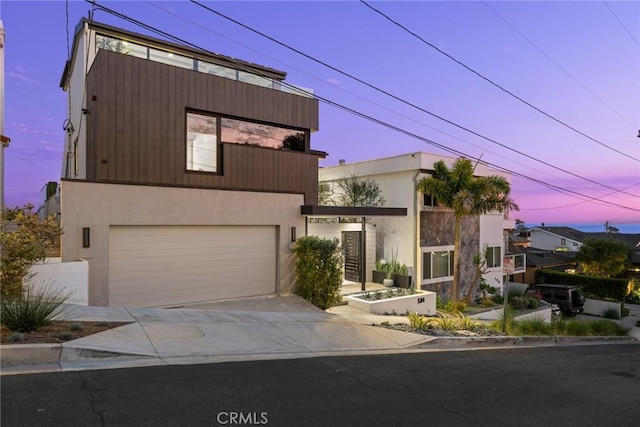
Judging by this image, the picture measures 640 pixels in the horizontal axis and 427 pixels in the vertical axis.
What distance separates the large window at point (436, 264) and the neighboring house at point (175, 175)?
25.7 feet

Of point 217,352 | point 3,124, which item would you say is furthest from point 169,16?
point 217,352

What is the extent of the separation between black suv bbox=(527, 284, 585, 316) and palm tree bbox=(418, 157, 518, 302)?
903cm

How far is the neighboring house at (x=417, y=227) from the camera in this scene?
1900 cm

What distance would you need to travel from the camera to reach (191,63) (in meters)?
13.0

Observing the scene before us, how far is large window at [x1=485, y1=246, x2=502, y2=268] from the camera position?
23.4 m

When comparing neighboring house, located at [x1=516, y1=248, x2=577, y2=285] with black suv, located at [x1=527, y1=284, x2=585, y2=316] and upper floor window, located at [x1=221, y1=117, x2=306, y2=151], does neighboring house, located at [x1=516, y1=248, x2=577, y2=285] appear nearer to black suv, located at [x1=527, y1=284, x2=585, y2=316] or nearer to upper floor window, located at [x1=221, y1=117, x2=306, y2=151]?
black suv, located at [x1=527, y1=284, x2=585, y2=316]

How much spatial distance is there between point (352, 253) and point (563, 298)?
52.8ft

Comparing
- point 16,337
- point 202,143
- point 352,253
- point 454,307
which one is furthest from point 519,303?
point 16,337

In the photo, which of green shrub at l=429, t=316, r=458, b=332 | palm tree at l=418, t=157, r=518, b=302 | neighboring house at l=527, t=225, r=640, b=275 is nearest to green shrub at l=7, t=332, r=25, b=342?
green shrub at l=429, t=316, r=458, b=332

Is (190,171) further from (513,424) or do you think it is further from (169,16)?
(513,424)

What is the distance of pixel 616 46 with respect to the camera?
17.3 meters

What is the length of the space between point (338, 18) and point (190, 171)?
21.2 ft

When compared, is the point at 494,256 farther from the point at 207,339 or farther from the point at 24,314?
the point at 24,314

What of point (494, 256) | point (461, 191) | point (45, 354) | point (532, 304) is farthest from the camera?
point (494, 256)
